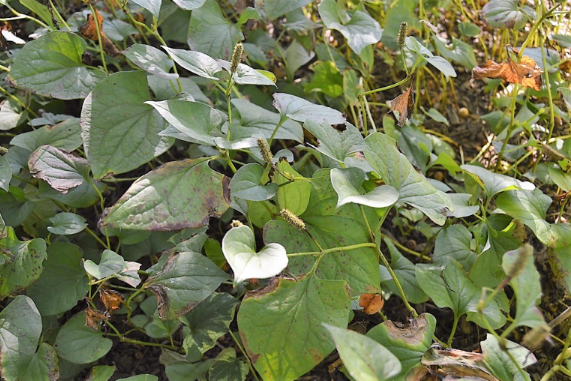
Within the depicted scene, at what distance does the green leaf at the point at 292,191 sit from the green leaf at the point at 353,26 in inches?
19.5

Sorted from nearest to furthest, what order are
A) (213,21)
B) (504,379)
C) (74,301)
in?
(504,379)
(74,301)
(213,21)

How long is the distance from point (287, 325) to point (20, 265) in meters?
0.57

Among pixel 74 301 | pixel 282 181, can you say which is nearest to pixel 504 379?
pixel 282 181

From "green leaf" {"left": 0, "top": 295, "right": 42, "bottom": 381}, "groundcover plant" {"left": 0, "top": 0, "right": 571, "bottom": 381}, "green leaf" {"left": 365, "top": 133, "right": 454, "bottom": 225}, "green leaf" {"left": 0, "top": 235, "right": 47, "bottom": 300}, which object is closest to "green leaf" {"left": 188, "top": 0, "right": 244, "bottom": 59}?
"groundcover plant" {"left": 0, "top": 0, "right": 571, "bottom": 381}

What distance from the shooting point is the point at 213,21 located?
4.42ft

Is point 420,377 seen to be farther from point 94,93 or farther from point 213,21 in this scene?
point 213,21

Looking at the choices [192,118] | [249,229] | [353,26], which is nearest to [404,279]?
[249,229]

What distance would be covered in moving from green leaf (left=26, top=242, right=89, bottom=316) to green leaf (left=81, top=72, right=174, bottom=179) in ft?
0.82

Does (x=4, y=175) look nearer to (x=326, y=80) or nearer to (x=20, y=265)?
(x=20, y=265)

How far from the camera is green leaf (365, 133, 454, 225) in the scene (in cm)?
99

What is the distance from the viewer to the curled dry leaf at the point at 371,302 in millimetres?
1113

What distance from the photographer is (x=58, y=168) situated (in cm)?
111

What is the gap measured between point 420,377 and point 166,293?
0.49 metres

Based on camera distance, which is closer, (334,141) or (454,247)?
(334,141)
